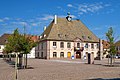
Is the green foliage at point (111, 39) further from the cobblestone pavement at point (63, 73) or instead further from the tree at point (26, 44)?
the tree at point (26, 44)

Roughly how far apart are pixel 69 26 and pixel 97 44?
1133 centimetres

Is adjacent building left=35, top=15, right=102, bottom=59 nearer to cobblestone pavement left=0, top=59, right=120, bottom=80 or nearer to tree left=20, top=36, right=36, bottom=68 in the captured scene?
tree left=20, top=36, right=36, bottom=68

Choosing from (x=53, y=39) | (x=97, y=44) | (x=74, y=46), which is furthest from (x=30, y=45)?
(x=97, y=44)

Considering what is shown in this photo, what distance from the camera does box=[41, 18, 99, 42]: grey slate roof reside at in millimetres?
71312

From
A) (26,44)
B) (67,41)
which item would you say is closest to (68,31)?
(67,41)

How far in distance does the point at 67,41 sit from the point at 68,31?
3.74 metres

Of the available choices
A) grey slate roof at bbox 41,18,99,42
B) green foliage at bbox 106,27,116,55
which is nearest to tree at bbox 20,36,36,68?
green foliage at bbox 106,27,116,55

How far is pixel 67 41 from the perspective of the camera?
2847 inches

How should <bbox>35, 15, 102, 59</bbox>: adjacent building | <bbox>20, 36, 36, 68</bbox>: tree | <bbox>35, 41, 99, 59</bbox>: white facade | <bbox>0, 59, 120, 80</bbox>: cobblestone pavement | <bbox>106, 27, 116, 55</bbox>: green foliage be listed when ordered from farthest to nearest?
<bbox>35, 15, 102, 59</bbox>: adjacent building < <bbox>35, 41, 99, 59</bbox>: white facade < <bbox>106, 27, 116, 55</bbox>: green foliage < <bbox>20, 36, 36, 68</bbox>: tree < <bbox>0, 59, 120, 80</bbox>: cobblestone pavement

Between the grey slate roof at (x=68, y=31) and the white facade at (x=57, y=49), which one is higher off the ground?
the grey slate roof at (x=68, y=31)

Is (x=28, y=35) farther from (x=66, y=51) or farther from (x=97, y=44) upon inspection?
(x=97, y=44)

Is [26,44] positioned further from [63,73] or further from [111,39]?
[111,39]

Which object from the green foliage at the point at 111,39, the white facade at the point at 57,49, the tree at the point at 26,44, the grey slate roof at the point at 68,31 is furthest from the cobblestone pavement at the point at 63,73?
the grey slate roof at the point at 68,31

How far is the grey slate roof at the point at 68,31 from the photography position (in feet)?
234
